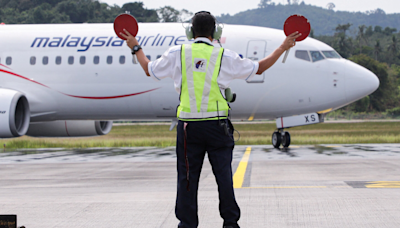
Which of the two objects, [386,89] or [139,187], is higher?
[386,89]

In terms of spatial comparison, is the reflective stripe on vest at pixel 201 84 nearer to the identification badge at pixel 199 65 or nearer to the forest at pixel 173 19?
the identification badge at pixel 199 65

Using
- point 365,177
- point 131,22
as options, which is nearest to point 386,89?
point 365,177

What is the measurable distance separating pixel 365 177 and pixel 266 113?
7603 mm

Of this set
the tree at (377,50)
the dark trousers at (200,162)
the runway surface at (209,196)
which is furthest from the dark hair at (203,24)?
the tree at (377,50)

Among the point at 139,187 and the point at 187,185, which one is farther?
the point at 139,187

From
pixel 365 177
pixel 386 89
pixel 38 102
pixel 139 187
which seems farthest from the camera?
pixel 386 89

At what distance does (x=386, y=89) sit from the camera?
7288 cm

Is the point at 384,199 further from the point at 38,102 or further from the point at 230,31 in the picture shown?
the point at 38,102

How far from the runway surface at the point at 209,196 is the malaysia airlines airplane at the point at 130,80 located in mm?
4682

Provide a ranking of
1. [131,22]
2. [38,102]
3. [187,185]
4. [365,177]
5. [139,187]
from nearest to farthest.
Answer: [187,185], [131,22], [139,187], [365,177], [38,102]

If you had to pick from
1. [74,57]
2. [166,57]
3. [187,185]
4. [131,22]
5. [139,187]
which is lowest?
[139,187]

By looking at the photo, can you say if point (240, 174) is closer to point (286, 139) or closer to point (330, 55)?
point (286, 139)

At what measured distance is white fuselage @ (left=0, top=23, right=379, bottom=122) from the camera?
1488cm

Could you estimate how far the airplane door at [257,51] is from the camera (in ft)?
49.4
